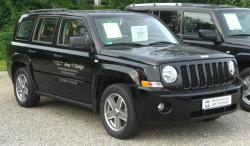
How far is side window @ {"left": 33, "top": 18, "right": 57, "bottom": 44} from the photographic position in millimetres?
8148

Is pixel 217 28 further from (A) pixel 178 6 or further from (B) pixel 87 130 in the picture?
(B) pixel 87 130

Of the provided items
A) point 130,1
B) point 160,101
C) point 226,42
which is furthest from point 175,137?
point 130,1

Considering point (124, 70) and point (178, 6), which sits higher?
point (178, 6)

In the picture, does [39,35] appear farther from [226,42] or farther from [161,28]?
[226,42]

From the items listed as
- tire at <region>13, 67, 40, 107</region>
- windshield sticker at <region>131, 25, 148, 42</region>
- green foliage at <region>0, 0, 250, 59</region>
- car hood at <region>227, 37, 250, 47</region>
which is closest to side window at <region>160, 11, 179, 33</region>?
car hood at <region>227, 37, 250, 47</region>

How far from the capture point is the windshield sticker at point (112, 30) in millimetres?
7336

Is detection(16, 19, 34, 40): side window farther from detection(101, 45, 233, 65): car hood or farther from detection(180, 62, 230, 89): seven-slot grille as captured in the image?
detection(180, 62, 230, 89): seven-slot grille

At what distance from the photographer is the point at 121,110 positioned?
22.2 feet

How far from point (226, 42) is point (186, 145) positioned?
3.01m

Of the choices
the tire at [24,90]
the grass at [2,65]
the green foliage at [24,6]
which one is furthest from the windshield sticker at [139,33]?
the green foliage at [24,6]

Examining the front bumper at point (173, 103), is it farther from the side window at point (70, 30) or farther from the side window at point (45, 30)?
the side window at point (45, 30)

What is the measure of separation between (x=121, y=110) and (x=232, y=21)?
352 cm

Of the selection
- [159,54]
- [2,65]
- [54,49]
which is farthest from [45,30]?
[2,65]

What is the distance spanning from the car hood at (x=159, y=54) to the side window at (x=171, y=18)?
2676mm
